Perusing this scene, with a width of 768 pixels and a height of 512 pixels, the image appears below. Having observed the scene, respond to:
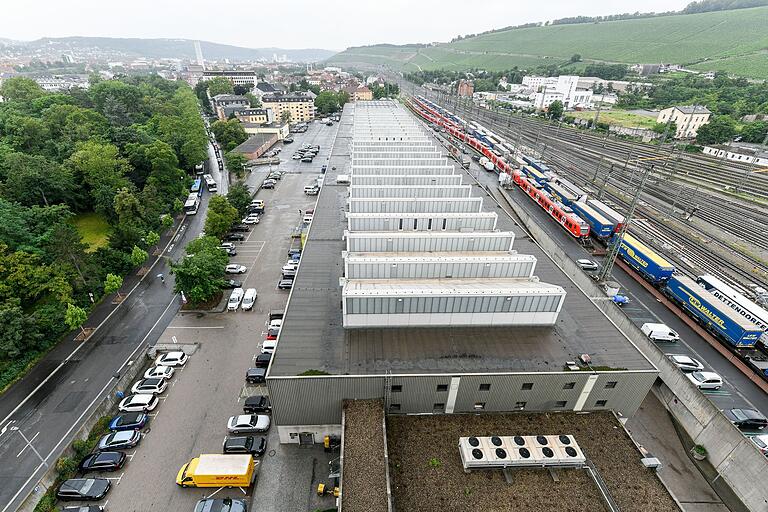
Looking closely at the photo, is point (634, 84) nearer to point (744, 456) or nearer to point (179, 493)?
point (744, 456)

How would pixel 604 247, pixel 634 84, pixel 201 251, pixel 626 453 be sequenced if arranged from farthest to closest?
pixel 634 84 → pixel 604 247 → pixel 201 251 → pixel 626 453

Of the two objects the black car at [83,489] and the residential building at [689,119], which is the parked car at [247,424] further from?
the residential building at [689,119]

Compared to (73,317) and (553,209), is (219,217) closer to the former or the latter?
(73,317)

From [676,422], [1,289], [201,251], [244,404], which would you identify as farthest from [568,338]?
[1,289]

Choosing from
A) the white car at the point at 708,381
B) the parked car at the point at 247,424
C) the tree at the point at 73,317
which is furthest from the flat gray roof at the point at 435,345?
the tree at the point at 73,317

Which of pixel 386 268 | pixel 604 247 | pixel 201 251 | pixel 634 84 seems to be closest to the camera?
pixel 386 268

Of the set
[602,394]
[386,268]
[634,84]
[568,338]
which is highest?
[634,84]

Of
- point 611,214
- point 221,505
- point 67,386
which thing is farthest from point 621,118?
point 67,386
